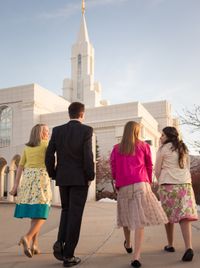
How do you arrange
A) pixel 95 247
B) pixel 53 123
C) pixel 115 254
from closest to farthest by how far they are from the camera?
pixel 115 254
pixel 95 247
pixel 53 123

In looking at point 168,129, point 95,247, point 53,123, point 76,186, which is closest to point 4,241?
point 95,247

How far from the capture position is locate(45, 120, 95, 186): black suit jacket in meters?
4.45

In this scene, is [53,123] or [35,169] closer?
[35,169]

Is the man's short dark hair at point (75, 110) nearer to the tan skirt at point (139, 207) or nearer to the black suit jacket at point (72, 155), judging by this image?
the black suit jacket at point (72, 155)

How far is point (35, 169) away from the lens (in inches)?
203

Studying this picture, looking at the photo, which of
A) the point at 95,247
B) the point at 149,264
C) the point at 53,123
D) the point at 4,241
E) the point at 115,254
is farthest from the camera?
the point at 53,123

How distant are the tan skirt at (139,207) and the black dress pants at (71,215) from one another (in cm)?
55

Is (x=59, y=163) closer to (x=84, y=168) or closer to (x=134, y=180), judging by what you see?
(x=84, y=168)

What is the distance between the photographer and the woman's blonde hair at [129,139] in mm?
4664

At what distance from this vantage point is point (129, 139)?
15.4 feet

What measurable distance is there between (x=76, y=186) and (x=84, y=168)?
0.76 ft

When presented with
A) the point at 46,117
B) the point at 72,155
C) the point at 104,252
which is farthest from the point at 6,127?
the point at 72,155

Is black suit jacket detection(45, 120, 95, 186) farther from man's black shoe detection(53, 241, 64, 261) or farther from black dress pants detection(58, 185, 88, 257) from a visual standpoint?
man's black shoe detection(53, 241, 64, 261)

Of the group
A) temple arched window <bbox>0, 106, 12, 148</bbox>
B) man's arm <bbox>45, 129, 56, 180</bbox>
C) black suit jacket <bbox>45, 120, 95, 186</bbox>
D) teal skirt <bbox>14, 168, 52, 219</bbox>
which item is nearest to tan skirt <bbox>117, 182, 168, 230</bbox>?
black suit jacket <bbox>45, 120, 95, 186</bbox>
